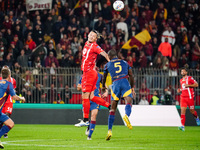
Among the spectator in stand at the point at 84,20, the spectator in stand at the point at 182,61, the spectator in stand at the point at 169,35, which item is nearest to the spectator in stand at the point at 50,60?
the spectator in stand at the point at 84,20

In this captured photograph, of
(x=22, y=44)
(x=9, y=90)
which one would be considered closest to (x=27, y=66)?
(x=22, y=44)

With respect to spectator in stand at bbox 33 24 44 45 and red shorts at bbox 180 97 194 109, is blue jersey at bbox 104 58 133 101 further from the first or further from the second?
spectator in stand at bbox 33 24 44 45

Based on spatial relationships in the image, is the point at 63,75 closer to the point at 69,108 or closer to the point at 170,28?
the point at 69,108

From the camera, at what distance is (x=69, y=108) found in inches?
801

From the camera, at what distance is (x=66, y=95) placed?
20.4m

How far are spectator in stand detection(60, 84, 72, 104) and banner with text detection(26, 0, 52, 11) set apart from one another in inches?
251

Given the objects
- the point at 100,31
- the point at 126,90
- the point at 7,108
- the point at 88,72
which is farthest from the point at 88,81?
the point at 100,31

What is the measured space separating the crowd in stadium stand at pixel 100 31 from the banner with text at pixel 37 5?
290 mm

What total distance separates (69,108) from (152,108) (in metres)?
3.53

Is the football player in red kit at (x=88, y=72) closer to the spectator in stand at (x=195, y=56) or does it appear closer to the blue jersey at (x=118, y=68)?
the blue jersey at (x=118, y=68)

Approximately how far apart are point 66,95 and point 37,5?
6.69 m

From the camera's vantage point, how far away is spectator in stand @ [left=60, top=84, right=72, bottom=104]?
20.3 m

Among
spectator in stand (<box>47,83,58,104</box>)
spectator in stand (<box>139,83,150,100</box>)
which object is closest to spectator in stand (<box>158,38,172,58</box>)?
spectator in stand (<box>139,83,150,100</box>)

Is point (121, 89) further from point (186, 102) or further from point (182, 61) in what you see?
point (182, 61)
